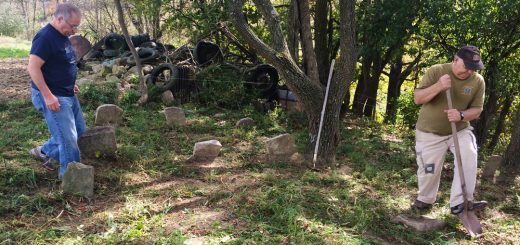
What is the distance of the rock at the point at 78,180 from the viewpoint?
13.1 feet

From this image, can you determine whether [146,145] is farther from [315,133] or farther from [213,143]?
[315,133]

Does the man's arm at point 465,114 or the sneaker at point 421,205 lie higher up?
the man's arm at point 465,114

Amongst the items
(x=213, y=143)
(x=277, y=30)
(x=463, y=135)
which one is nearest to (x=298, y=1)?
(x=277, y=30)

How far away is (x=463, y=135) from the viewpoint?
4180 mm

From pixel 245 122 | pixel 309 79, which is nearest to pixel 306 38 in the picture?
pixel 309 79

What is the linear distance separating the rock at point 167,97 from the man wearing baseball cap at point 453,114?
5.49 m

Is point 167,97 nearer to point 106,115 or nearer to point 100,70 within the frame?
point 106,115

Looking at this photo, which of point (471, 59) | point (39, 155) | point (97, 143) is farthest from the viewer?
point (97, 143)

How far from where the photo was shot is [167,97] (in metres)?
8.74

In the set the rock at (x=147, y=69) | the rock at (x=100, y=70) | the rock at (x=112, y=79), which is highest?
the rock at (x=147, y=69)

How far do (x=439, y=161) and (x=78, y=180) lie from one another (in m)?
3.40

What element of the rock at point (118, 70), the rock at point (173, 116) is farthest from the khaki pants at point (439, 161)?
the rock at point (118, 70)

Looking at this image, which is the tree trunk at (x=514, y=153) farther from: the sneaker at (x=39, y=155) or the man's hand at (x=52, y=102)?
the sneaker at (x=39, y=155)

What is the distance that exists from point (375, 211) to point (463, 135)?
1.09 metres
